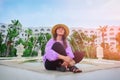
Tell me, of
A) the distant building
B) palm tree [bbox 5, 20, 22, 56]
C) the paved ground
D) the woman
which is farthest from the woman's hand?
palm tree [bbox 5, 20, 22, 56]

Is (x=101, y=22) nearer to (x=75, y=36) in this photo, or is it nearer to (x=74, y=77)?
(x=75, y=36)

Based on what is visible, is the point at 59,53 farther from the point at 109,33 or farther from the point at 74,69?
the point at 109,33

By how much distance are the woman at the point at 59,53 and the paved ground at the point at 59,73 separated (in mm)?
82

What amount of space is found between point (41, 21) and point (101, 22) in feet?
1.89

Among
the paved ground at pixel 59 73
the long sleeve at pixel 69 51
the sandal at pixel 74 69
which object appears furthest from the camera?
the long sleeve at pixel 69 51

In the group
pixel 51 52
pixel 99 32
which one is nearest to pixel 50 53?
pixel 51 52

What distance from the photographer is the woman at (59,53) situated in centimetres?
229

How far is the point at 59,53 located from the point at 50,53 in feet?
0.32

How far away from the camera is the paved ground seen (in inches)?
82.4

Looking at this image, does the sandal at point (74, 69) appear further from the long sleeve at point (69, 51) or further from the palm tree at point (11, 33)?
the palm tree at point (11, 33)

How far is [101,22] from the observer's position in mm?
2443

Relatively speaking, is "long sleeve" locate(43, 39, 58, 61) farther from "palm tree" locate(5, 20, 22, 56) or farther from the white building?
"palm tree" locate(5, 20, 22, 56)

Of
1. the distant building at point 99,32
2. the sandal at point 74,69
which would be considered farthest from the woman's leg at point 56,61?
the distant building at point 99,32

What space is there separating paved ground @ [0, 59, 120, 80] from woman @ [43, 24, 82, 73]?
0.27 feet
